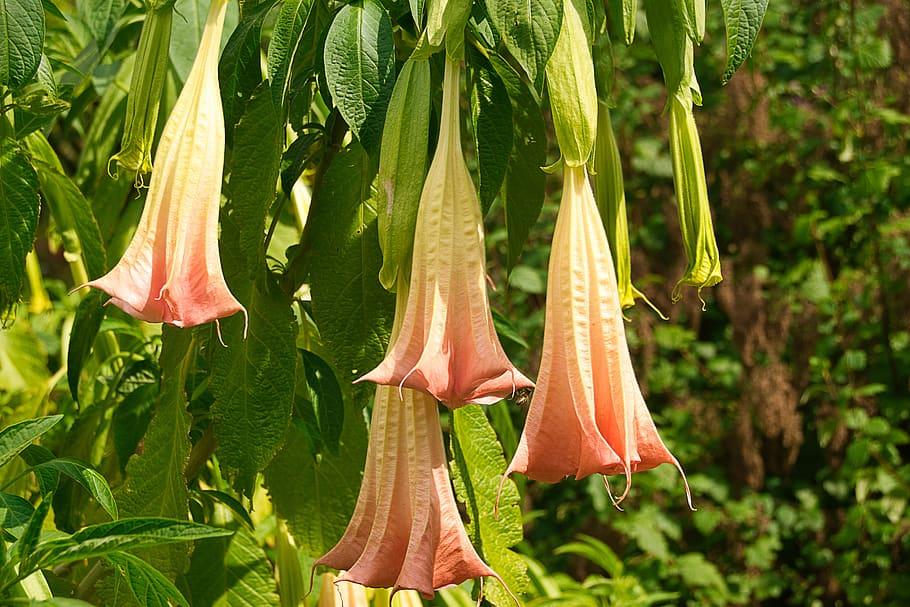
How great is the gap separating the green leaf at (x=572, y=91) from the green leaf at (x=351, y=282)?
162 millimetres

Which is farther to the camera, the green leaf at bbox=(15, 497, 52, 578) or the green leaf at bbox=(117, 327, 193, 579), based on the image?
the green leaf at bbox=(117, 327, 193, 579)

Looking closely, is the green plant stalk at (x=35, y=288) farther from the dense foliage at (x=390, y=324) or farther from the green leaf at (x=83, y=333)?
the green leaf at (x=83, y=333)

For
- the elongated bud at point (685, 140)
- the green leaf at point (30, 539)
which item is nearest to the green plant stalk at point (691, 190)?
the elongated bud at point (685, 140)

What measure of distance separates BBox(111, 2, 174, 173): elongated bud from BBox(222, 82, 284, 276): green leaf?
2.0 inches

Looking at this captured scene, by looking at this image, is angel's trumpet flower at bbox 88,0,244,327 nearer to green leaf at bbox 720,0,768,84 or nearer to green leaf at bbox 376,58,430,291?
green leaf at bbox 376,58,430,291

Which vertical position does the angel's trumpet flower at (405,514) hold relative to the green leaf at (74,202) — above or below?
below

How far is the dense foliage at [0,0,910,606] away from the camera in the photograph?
55 centimetres

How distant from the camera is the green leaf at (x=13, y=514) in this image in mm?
474

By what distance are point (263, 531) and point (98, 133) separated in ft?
1.59

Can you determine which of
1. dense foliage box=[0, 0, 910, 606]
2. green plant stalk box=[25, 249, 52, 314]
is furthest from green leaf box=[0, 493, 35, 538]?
green plant stalk box=[25, 249, 52, 314]

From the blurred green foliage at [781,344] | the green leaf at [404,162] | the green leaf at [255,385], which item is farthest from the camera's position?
the blurred green foliage at [781,344]

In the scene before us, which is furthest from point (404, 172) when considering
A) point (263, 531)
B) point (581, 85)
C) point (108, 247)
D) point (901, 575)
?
point (901, 575)

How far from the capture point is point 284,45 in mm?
543

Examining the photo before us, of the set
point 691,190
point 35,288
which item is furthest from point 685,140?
point 35,288
